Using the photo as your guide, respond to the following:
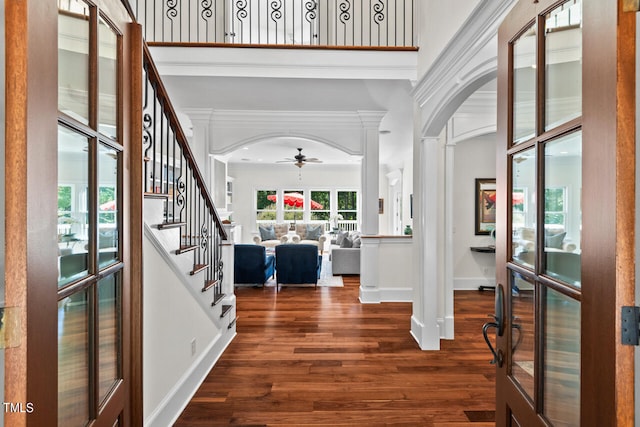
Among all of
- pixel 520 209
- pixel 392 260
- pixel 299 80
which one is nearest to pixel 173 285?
pixel 520 209

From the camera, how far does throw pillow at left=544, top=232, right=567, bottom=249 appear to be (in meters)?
1.03

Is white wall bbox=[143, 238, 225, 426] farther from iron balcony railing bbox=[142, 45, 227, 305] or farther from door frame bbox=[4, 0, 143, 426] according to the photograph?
door frame bbox=[4, 0, 143, 426]

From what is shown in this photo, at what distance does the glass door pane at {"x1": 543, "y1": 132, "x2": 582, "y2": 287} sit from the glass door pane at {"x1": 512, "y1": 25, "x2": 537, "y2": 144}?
148 millimetres

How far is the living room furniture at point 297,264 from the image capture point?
595 centimetres

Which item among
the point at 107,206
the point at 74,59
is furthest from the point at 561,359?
the point at 74,59

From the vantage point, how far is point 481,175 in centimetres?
606

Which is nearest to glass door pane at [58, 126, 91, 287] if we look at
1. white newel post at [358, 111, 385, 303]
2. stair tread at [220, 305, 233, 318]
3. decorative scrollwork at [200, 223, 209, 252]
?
decorative scrollwork at [200, 223, 209, 252]

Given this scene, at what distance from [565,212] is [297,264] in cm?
513

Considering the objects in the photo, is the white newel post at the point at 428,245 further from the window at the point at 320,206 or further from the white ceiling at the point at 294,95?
the window at the point at 320,206

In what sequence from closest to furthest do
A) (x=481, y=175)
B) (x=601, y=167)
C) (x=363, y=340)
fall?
(x=601, y=167), (x=363, y=340), (x=481, y=175)

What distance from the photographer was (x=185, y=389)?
8.02 ft

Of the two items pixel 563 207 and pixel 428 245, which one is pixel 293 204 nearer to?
pixel 428 245

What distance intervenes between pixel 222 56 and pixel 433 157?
2.50 m

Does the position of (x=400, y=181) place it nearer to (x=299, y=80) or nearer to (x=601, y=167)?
(x=299, y=80)
